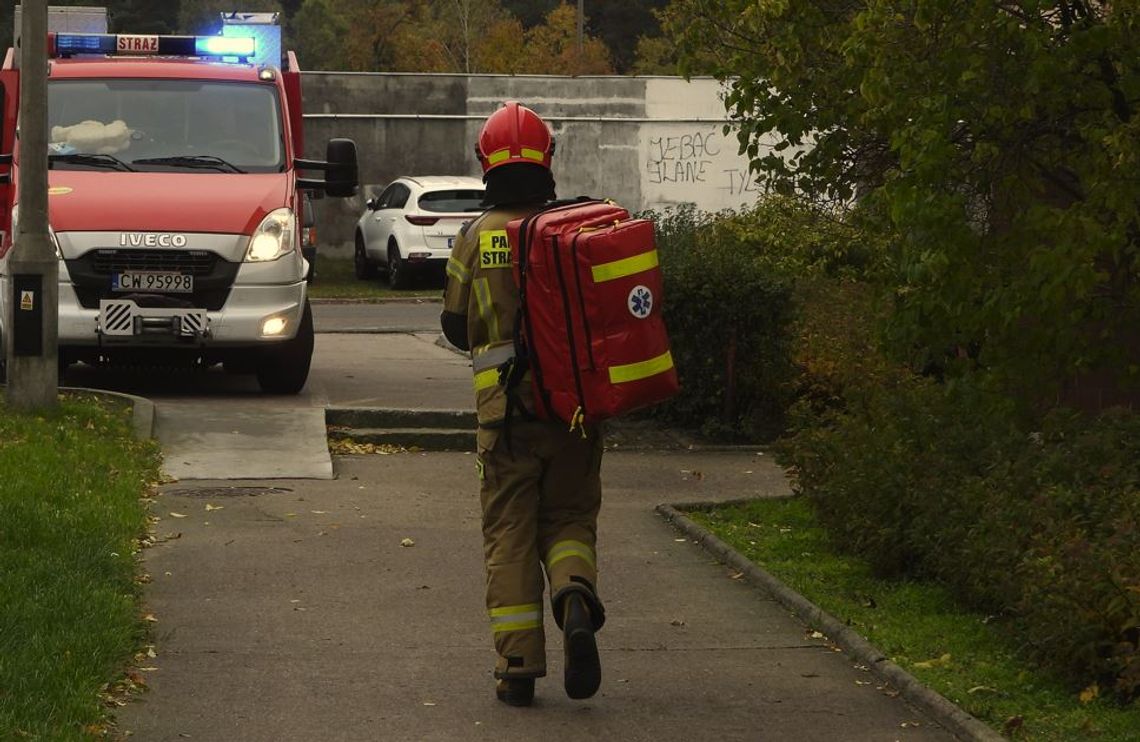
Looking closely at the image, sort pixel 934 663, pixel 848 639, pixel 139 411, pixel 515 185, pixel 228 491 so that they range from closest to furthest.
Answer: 1. pixel 515 185
2. pixel 934 663
3. pixel 848 639
4. pixel 228 491
5. pixel 139 411

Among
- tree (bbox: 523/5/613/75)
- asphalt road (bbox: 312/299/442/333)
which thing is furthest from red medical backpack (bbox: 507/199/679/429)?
tree (bbox: 523/5/613/75)

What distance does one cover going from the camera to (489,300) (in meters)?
6.54

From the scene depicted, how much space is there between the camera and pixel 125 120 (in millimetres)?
14523

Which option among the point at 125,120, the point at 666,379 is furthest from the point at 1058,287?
the point at 125,120

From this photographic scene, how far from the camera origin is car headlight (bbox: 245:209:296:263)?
13.9 meters

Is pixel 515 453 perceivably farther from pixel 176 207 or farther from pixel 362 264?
pixel 362 264

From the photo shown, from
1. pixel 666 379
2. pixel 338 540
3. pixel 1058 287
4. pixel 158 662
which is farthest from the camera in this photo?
pixel 338 540

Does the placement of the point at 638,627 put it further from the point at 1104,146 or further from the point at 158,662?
the point at 1104,146

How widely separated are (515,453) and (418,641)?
1.22 m

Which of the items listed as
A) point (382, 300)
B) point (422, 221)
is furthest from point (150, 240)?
point (422, 221)

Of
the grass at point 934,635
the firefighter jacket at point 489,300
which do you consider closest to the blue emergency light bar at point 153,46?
the grass at point 934,635

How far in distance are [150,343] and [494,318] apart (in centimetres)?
762

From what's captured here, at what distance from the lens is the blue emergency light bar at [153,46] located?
15523 millimetres

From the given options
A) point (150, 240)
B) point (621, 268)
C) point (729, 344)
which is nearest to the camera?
point (621, 268)
